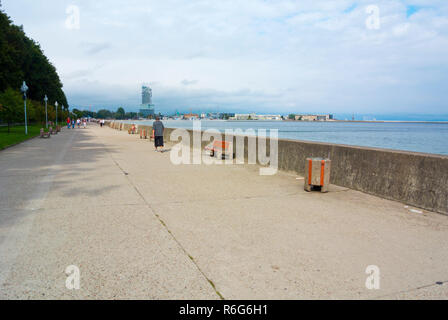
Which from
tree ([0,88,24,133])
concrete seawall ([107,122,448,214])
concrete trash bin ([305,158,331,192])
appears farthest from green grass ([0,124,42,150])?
concrete seawall ([107,122,448,214])

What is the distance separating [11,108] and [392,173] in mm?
32554

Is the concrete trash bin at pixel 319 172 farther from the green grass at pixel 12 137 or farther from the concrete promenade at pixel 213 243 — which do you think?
the green grass at pixel 12 137

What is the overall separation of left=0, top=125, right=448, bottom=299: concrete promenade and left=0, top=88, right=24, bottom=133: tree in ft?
85.1

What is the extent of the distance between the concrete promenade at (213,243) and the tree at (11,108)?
2593cm

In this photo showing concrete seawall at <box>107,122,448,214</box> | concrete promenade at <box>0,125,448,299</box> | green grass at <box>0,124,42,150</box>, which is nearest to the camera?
concrete promenade at <box>0,125,448,299</box>

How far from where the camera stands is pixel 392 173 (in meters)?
7.11

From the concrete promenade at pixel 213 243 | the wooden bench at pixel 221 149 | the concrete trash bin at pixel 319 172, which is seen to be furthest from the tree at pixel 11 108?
the concrete trash bin at pixel 319 172

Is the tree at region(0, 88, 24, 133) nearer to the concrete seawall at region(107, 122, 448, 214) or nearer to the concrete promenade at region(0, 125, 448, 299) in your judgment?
the concrete promenade at region(0, 125, 448, 299)

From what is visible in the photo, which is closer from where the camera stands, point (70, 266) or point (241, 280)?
point (241, 280)

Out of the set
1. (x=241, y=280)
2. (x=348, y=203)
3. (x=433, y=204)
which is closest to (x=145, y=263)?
(x=241, y=280)

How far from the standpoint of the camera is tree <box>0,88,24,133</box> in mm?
29750

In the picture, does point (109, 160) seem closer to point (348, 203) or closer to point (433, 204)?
point (348, 203)
